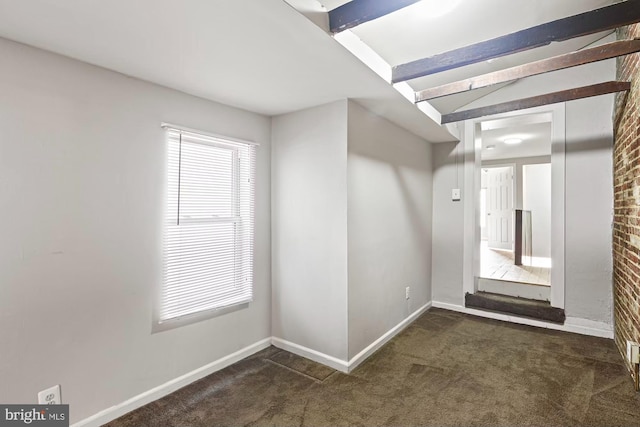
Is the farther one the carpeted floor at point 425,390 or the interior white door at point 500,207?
the interior white door at point 500,207

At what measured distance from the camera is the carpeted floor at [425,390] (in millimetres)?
1942

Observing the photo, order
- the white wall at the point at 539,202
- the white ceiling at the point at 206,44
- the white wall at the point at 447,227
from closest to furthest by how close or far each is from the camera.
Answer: the white ceiling at the point at 206,44, the white wall at the point at 447,227, the white wall at the point at 539,202

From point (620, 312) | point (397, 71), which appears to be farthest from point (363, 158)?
point (620, 312)

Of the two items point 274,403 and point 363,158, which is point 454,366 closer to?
point 274,403

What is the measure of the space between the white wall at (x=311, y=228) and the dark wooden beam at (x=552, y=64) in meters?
0.87

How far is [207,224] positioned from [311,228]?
0.84 meters

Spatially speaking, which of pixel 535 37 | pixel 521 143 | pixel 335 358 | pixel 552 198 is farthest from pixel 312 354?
pixel 521 143

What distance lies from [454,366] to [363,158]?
1.86 meters

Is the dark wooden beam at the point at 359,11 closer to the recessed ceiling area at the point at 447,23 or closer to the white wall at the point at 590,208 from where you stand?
the recessed ceiling area at the point at 447,23

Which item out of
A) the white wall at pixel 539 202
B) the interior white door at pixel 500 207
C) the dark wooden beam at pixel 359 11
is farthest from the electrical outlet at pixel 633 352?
the interior white door at pixel 500 207

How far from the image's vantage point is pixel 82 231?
6.07 feet

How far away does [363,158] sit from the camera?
2719mm

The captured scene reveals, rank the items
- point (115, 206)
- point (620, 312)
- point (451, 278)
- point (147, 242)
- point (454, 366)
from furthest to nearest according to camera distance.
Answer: point (451, 278) → point (620, 312) → point (454, 366) → point (147, 242) → point (115, 206)

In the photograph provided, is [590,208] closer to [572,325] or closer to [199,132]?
[572,325]
